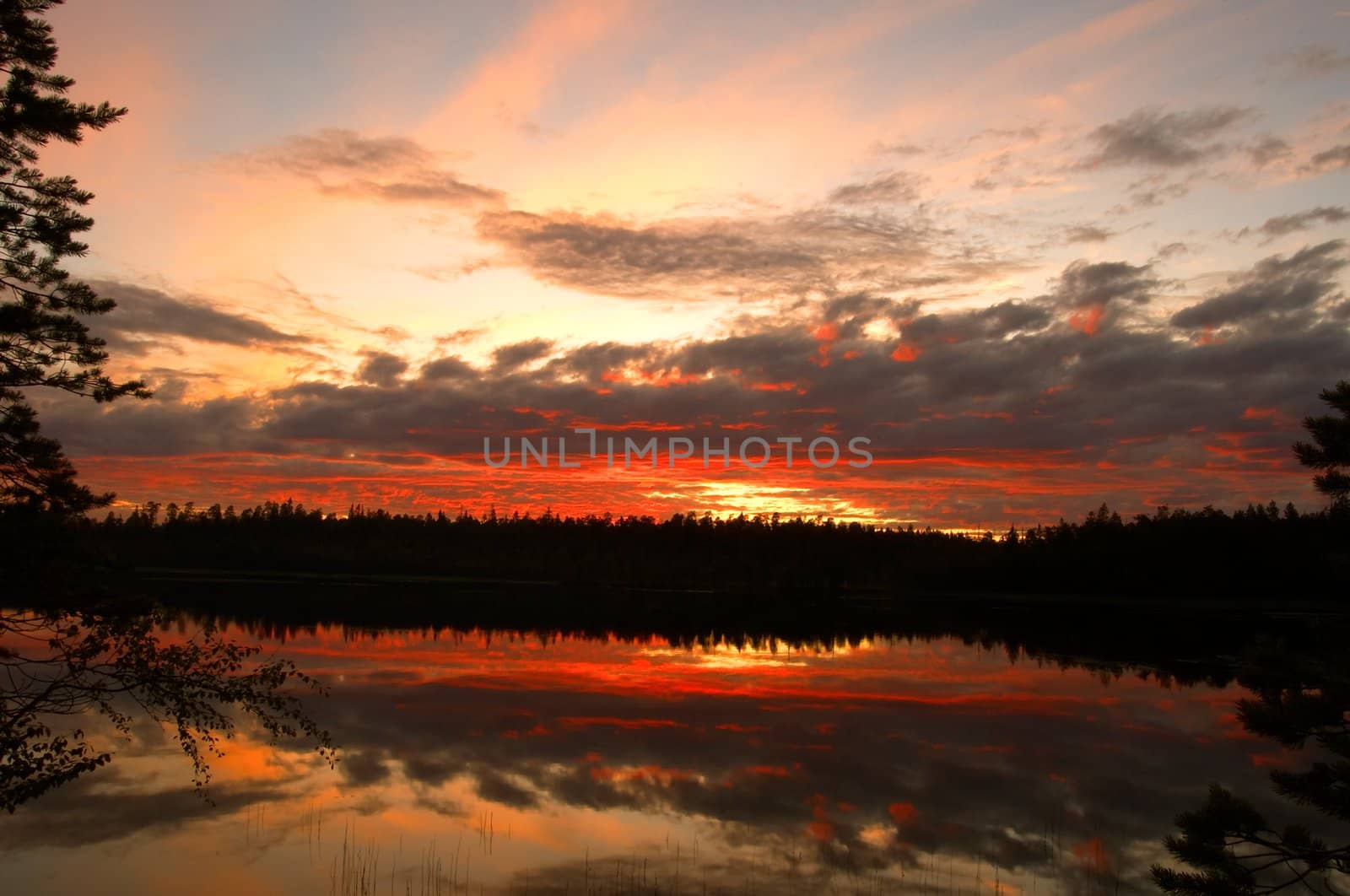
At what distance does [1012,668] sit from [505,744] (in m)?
25.1

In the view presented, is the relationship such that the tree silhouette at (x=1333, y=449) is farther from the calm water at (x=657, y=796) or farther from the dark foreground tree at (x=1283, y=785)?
the calm water at (x=657, y=796)

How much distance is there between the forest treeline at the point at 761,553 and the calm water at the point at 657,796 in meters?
65.1

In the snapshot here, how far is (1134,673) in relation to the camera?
37656mm

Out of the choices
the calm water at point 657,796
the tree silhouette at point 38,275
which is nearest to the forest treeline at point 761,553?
the calm water at point 657,796

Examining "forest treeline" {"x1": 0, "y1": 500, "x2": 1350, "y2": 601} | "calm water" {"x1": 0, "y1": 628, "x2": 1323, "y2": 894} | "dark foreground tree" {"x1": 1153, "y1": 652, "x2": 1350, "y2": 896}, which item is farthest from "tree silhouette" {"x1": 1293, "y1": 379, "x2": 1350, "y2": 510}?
"forest treeline" {"x1": 0, "y1": 500, "x2": 1350, "y2": 601}

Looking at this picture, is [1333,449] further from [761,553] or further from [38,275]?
[761,553]

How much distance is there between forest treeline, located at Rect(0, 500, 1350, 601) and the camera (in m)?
96.4

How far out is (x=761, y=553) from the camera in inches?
5340

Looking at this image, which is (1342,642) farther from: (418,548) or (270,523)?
(270,523)

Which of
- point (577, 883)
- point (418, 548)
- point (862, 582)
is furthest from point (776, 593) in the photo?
point (577, 883)

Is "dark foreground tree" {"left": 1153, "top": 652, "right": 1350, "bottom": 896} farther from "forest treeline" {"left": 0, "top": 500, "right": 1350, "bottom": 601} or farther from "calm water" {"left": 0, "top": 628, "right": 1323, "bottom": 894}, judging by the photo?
"forest treeline" {"left": 0, "top": 500, "right": 1350, "bottom": 601}

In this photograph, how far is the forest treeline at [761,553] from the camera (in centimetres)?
9638

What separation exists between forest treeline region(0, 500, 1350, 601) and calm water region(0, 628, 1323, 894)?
214 feet

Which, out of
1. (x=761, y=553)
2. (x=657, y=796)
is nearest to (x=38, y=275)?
(x=657, y=796)
